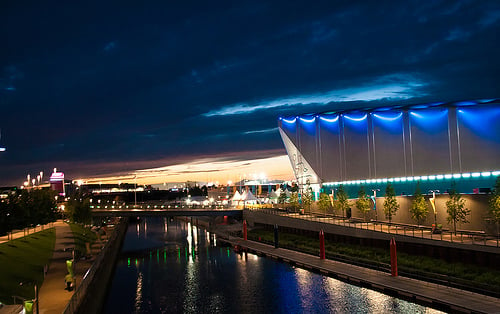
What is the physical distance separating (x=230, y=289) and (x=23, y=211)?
2600cm

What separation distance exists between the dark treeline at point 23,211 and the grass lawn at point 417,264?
28302 millimetres

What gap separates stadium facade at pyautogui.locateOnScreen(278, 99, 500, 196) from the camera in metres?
59.1

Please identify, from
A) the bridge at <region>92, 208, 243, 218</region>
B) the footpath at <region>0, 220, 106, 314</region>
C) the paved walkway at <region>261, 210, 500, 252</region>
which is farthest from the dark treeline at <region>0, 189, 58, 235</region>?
the paved walkway at <region>261, 210, 500, 252</region>

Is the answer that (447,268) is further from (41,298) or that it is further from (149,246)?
(149,246)

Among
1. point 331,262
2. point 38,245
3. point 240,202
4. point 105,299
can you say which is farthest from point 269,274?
point 240,202

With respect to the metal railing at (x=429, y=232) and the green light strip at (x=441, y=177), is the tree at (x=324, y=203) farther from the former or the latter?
the green light strip at (x=441, y=177)

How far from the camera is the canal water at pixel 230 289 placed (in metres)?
32.4

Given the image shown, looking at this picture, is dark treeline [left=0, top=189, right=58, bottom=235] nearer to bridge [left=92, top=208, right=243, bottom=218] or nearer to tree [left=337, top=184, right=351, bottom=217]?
bridge [left=92, top=208, right=243, bottom=218]

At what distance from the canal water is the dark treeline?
35.3ft

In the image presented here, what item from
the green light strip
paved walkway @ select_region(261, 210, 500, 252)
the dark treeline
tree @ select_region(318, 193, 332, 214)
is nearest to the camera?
paved walkway @ select_region(261, 210, 500, 252)

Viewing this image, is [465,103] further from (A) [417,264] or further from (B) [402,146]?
(A) [417,264]

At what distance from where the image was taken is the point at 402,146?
2655 inches

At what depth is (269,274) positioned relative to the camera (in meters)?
43.2

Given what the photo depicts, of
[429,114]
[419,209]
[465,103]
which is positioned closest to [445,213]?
[419,209]
